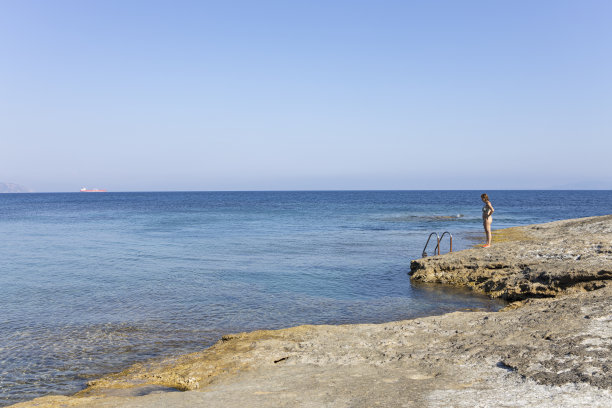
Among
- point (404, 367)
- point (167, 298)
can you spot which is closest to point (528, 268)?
point (404, 367)

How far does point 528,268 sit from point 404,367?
8541mm

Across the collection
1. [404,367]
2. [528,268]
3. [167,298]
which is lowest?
[167,298]

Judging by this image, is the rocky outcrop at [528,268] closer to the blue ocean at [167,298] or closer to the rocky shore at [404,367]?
the blue ocean at [167,298]

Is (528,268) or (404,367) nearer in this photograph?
(404,367)

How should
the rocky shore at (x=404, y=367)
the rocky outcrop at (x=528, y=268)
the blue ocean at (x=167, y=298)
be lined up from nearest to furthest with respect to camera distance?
1. the rocky shore at (x=404, y=367)
2. the blue ocean at (x=167, y=298)
3. the rocky outcrop at (x=528, y=268)

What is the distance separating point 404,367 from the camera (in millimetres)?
6223

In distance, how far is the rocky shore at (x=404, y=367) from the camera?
5062 mm

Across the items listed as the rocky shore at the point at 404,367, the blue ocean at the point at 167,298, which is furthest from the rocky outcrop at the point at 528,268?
the rocky shore at the point at 404,367

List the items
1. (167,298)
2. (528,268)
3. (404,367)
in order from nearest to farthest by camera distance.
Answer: (404,367) → (167,298) → (528,268)

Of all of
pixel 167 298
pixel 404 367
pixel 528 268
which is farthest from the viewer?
pixel 528 268

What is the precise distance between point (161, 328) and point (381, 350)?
5362mm

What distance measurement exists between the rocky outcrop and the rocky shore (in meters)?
2.19

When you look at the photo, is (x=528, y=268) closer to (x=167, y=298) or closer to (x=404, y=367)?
(x=404, y=367)

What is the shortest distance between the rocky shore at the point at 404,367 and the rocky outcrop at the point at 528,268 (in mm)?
2188
